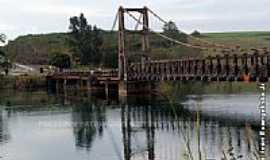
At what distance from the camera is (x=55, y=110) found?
2362 inches

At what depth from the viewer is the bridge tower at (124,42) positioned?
278 feet

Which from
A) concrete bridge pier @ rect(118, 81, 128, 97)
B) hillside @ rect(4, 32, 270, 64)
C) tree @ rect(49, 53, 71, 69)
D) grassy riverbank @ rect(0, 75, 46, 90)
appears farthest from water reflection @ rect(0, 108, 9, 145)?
tree @ rect(49, 53, 71, 69)

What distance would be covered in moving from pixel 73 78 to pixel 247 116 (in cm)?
5797

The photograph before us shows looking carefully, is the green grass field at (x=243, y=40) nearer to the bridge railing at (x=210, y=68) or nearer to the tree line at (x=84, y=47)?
the tree line at (x=84, y=47)

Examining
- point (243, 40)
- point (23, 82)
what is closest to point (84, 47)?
point (23, 82)

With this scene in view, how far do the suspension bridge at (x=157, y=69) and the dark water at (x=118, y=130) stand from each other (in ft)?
10.3

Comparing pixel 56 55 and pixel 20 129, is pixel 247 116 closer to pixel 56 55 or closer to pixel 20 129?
pixel 20 129

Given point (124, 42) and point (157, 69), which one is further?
point (124, 42)

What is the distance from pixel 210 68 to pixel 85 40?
70512 millimetres

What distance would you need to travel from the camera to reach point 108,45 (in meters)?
130

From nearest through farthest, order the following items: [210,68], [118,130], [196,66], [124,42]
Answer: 1. [118,130]
2. [210,68]
3. [196,66]
4. [124,42]

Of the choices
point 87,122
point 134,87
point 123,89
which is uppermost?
point 134,87

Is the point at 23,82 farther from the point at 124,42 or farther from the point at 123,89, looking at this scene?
the point at 123,89

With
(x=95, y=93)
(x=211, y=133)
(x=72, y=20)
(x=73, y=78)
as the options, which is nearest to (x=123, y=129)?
(x=211, y=133)
